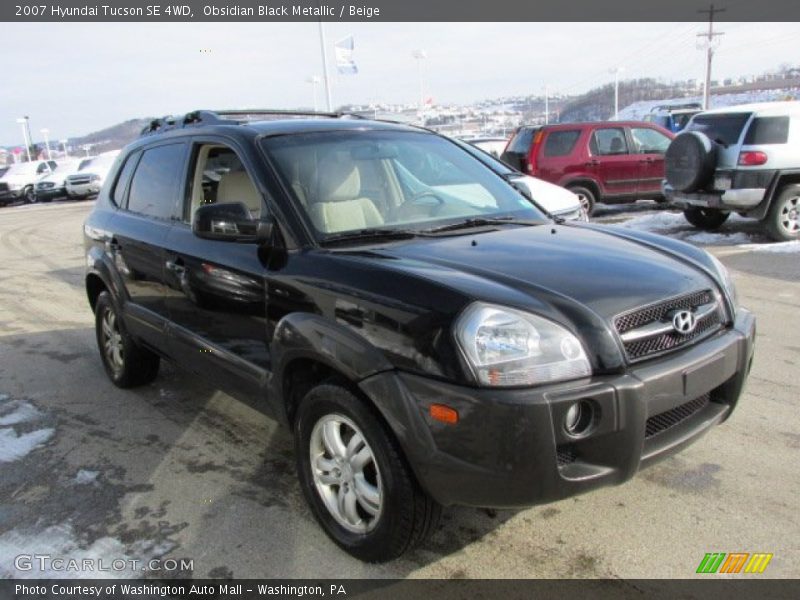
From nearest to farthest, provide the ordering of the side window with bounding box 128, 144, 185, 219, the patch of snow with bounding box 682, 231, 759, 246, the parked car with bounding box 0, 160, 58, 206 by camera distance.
A: the side window with bounding box 128, 144, 185, 219 < the patch of snow with bounding box 682, 231, 759, 246 < the parked car with bounding box 0, 160, 58, 206

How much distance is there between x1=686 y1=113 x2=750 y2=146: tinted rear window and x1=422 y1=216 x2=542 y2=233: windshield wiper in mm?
7336

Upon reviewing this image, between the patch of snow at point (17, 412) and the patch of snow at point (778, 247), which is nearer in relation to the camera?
the patch of snow at point (17, 412)

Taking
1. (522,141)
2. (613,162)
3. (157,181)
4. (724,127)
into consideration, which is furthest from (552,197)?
(157,181)

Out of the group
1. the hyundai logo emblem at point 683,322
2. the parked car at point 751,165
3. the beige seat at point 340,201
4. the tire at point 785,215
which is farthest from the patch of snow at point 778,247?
the beige seat at point 340,201

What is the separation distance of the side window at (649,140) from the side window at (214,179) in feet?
34.8

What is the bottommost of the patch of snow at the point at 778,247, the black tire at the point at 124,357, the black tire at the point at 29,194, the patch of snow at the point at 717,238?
the black tire at the point at 29,194

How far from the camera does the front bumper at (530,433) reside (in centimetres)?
223

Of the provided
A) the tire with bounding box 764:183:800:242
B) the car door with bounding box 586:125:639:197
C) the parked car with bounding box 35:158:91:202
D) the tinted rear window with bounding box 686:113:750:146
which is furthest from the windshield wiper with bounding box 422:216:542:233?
the parked car with bounding box 35:158:91:202

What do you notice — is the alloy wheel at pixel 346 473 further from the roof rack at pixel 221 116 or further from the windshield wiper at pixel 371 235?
the roof rack at pixel 221 116

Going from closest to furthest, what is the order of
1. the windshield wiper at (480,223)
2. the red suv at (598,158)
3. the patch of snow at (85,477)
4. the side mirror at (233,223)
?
the side mirror at (233,223) → the windshield wiper at (480,223) → the patch of snow at (85,477) → the red suv at (598,158)

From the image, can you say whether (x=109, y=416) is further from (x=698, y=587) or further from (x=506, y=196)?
(x=698, y=587)

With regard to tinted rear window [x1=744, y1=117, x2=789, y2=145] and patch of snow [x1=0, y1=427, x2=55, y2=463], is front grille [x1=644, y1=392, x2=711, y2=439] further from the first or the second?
tinted rear window [x1=744, y1=117, x2=789, y2=145]

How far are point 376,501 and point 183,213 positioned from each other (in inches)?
85.1

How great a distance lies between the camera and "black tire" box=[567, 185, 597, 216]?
12.4 metres
